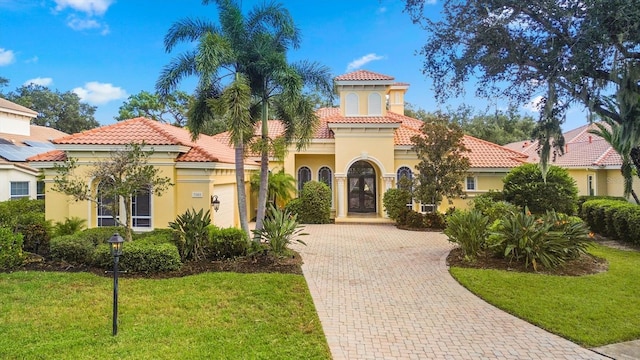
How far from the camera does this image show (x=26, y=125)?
1096 inches

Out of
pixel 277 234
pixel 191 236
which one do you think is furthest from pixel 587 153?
pixel 191 236

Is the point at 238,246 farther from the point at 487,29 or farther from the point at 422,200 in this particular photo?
the point at 422,200

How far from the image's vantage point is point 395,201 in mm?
19078

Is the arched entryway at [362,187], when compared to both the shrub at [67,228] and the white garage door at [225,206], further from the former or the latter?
the shrub at [67,228]

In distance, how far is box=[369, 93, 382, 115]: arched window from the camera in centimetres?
2083


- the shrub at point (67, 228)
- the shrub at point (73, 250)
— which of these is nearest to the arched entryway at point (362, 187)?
the shrub at point (67, 228)

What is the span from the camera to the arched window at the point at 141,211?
42.6 feet

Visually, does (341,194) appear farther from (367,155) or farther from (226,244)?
(226,244)

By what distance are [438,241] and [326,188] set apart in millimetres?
7482

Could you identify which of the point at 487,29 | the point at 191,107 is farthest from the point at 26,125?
the point at 487,29

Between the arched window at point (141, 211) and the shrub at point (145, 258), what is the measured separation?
3.47 metres

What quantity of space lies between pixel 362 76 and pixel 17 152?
22.0m

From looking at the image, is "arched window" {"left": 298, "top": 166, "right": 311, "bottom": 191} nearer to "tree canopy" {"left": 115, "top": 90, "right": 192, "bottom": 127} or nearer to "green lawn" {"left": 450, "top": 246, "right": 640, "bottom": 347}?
"green lawn" {"left": 450, "top": 246, "right": 640, "bottom": 347}

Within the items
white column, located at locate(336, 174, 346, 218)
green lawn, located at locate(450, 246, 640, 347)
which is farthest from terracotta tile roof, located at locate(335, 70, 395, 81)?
green lawn, located at locate(450, 246, 640, 347)
